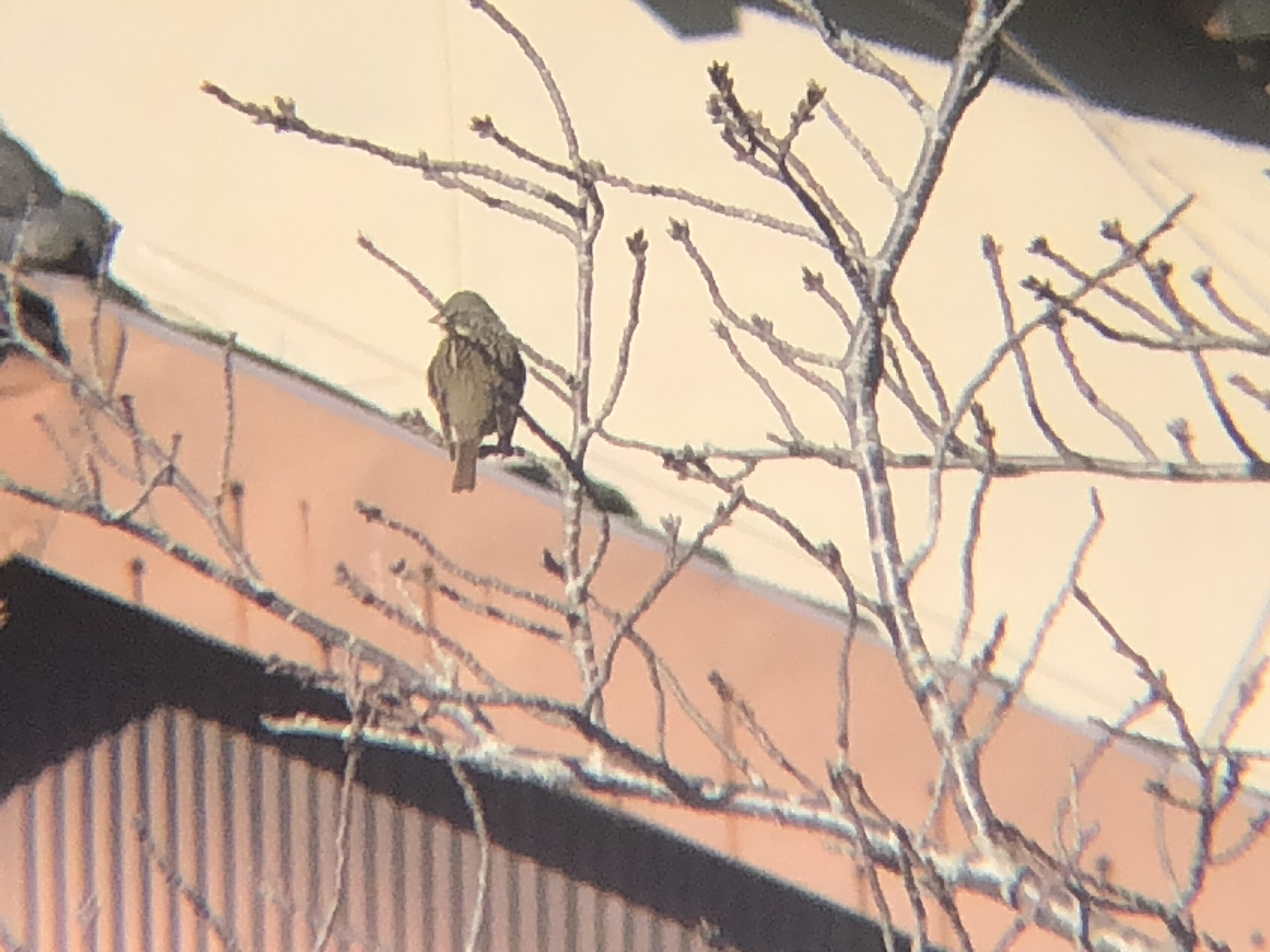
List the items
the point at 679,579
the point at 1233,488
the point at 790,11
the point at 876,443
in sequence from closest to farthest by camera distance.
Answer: the point at 876,443
the point at 679,579
the point at 1233,488
the point at 790,11

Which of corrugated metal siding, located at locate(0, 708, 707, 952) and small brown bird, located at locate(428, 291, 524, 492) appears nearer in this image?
small brown bird, located at locate(428, 291, 524, 492)

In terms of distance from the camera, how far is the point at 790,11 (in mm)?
5312

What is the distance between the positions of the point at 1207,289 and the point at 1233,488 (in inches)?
123

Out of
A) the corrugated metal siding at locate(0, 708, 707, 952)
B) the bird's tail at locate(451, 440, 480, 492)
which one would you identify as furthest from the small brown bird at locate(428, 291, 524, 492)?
the corrugated metal siding at locate(0, 708, 707, 952)

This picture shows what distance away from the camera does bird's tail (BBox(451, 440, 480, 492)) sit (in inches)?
122

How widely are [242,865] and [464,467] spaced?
1457 mm

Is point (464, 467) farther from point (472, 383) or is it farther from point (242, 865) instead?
point (242, 865)

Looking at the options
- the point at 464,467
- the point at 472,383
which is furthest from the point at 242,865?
the point at 472,383

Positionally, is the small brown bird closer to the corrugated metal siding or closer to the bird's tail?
the bird's tail

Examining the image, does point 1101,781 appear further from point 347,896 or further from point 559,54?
point 559,54

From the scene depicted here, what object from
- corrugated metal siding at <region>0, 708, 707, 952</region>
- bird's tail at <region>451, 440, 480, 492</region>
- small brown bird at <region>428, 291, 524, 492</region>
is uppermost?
small brown bird at <region>428, 291, 524, 492</region>

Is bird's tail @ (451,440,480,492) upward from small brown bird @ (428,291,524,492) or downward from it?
downward

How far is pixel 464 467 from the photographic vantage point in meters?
3.10

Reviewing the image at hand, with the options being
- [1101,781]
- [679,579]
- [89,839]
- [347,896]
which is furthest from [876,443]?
[89,839]
